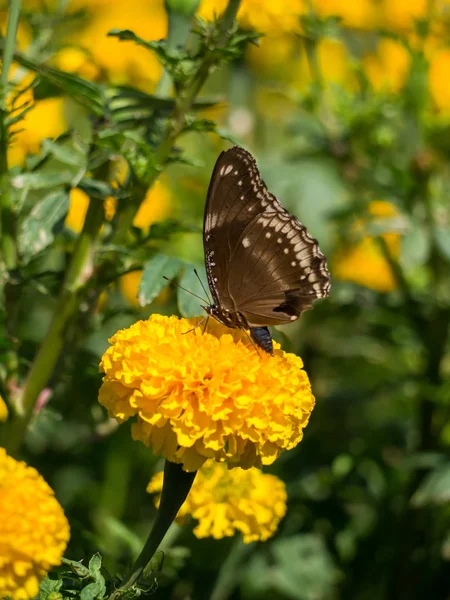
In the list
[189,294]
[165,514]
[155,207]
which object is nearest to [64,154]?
[189,294]

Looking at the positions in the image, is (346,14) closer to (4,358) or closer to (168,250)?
(168,250)

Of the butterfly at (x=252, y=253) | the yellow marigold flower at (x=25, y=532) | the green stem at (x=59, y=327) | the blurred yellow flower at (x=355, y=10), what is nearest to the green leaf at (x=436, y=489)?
the butterfly at (x=252, y=253)

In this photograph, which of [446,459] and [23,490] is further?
[446,459]

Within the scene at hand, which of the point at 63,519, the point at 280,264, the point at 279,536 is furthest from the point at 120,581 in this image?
the point at 279,536

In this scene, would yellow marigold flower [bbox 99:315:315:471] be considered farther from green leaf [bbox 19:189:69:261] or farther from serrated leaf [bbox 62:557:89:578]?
green leaf [bbox 19:189:69:261]

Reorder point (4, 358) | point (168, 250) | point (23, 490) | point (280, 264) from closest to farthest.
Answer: point (23, 490), point (4, 358), point (280, 264), point (168, 250)

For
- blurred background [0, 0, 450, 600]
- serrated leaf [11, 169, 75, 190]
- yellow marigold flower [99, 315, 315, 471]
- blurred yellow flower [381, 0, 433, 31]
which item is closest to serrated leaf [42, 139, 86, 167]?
serrated leaf [11, 169, 75, 190]

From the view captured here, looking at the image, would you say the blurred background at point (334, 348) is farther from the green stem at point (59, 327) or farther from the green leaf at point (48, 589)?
the green leaf at point (48, 589)
